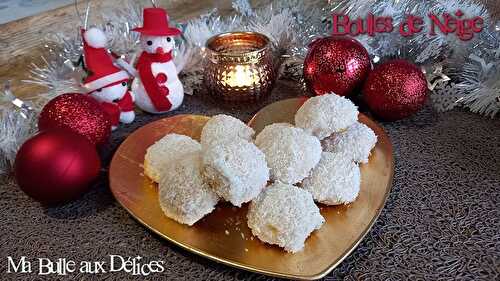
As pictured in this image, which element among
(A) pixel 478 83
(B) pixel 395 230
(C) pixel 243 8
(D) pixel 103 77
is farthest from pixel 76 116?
(A) pixel 478 83

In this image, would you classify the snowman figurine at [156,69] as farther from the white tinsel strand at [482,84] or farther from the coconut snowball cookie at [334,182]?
the white tinsel strand at [482,84]

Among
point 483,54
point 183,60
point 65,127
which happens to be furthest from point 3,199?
point 483,54

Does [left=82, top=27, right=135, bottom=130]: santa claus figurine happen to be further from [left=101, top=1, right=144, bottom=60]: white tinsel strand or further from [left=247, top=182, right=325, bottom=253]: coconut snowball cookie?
[left=247, top=182, right=325, bottom=253]: coconut snowball cookie

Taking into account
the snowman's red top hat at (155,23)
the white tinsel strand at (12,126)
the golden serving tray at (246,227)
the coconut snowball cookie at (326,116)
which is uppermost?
the snowman's red top hat at (155,23)

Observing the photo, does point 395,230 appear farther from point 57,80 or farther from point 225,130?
point 57,80

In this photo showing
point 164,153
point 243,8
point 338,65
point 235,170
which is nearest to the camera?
point 235,170

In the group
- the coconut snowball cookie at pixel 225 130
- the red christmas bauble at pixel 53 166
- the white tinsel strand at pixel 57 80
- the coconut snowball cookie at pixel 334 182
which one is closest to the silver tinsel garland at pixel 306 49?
the white tinsel strand at pixel 57 80
